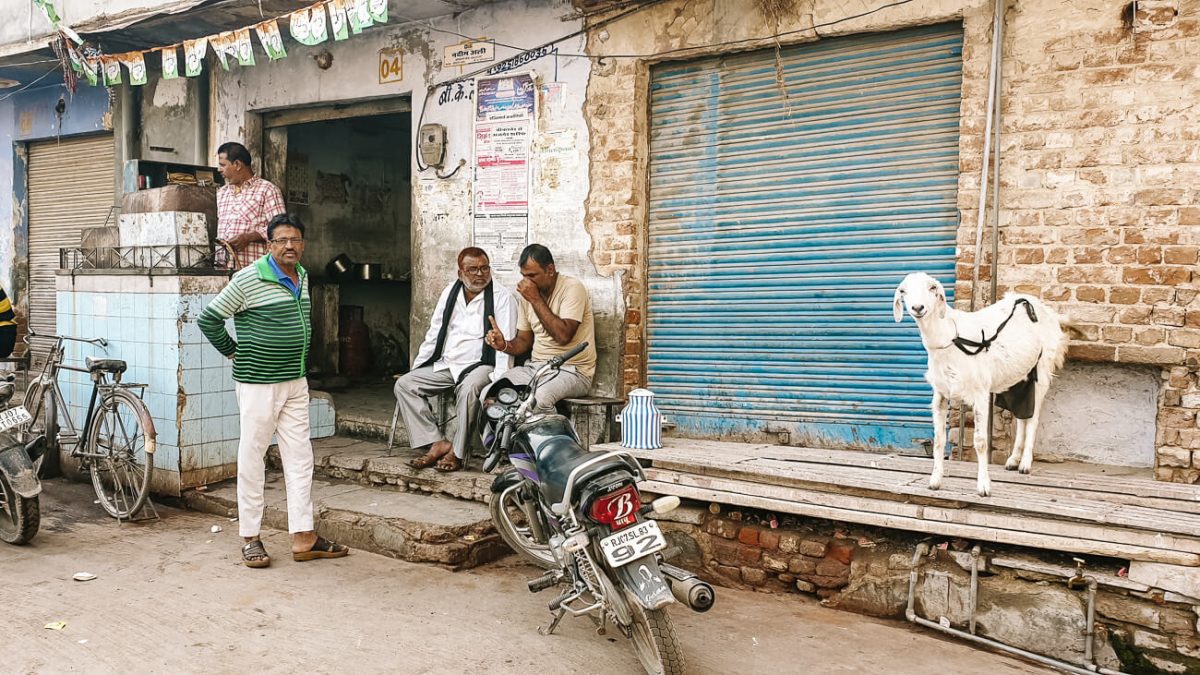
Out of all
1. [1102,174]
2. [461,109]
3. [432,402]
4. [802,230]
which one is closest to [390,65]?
[461,109]

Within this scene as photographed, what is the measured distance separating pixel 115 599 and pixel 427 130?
4342 millimetres

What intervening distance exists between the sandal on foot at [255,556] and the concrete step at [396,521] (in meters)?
0.28

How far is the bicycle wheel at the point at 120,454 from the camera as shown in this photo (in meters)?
6.32

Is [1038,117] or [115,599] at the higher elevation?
[1038,117]

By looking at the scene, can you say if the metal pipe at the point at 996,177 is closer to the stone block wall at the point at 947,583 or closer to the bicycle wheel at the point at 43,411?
the stone block wall at the point at 947,583

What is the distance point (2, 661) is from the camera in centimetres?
397

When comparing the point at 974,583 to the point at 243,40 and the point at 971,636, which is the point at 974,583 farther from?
the point at 243,40

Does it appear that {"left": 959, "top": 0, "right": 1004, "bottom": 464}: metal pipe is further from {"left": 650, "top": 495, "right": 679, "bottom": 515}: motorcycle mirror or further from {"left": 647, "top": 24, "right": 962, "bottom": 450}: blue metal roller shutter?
{"left": 650, "top": 495, "right": 679, "bottom": 515}: motorcycle mirror

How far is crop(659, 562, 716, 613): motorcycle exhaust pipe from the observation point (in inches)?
136

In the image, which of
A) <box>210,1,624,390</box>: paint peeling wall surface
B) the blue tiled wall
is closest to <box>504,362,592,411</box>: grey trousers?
<box>210,1,624,390</box>: paint peeling wall surface

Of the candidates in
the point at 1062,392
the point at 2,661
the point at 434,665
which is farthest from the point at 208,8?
the point at 1062,392

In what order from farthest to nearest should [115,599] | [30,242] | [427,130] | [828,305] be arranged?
[30,242], [427,130], [828,305], [115,599]

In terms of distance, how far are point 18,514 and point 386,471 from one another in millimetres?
2274

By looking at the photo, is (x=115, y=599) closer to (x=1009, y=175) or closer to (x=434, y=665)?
(x=434, y=665)
